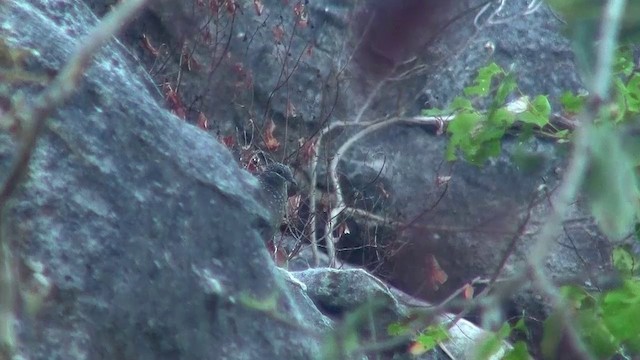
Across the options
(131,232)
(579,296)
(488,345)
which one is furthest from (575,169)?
(131,232)

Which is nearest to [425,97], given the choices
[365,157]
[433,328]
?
[365,157]

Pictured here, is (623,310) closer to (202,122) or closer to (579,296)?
(579,296)

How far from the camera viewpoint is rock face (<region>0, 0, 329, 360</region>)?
2.14m

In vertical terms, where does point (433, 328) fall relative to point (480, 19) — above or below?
below

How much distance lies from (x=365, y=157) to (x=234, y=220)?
3.94m

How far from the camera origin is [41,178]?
222cm

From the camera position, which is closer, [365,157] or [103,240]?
[103,240]

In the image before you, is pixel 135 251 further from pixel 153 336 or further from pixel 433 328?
pixel 433 328

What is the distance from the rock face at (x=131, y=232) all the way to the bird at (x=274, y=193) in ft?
0.24

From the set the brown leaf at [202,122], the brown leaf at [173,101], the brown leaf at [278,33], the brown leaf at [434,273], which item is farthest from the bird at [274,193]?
the brown leaf at [278,33]

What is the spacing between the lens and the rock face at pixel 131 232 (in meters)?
2.14

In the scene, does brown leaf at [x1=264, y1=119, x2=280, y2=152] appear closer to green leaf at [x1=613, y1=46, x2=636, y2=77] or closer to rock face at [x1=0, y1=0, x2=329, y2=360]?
rock face at [x1=0, y1=0, x2=329, y2=360]

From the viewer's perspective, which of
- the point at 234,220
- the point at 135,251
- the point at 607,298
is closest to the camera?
the point at 607,298

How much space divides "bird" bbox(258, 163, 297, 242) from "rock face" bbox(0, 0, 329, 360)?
7cm
